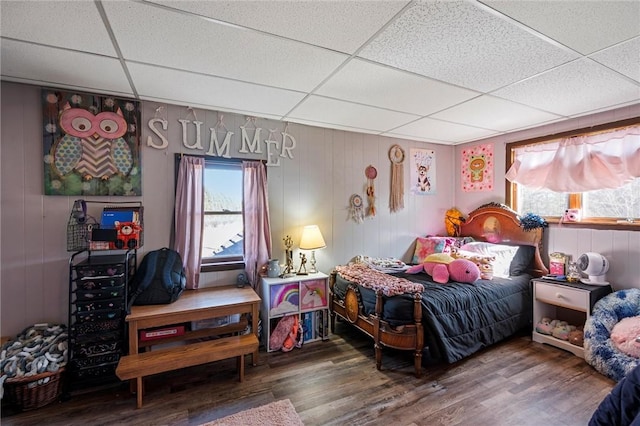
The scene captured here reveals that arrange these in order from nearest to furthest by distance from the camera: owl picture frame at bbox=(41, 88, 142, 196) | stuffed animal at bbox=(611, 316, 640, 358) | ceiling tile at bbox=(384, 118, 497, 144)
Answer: stuffed animal at bbox=(611, 316, 640, 358) → owl picture frame at bbox=(41, 88, 142, 196) → ceiling tile at bbox=(384, 118, 497, 144)

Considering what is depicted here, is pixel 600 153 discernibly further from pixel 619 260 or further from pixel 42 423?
pixel 42 423

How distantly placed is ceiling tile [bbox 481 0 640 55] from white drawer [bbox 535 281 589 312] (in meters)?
2.21

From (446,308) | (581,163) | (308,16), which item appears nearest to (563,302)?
(446,308)

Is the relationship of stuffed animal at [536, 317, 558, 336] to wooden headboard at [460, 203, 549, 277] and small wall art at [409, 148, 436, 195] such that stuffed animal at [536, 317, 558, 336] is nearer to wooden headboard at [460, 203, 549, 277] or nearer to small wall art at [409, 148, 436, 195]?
wooden headboard at [460, 203, 549, 277]

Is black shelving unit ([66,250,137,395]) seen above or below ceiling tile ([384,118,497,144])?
below

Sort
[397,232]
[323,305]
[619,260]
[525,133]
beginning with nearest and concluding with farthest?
[619,260] → [323,305] → [525,133] → [397,232]

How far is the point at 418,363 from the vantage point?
2463mm

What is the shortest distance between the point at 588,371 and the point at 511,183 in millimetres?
2167

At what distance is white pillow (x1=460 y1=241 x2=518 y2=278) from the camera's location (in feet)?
11.4

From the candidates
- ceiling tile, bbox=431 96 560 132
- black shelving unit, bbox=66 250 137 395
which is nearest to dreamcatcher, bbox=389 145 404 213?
ceiling tile, bbox=431 96 560 132

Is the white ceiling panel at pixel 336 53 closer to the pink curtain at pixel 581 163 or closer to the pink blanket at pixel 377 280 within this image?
the pink curtain at pixel 581 163

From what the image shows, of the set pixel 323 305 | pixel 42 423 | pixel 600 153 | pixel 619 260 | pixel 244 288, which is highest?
pixel 600 153

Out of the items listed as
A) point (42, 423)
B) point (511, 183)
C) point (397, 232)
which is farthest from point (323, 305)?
point (511, 183)

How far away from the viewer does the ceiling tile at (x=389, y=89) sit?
212cm
